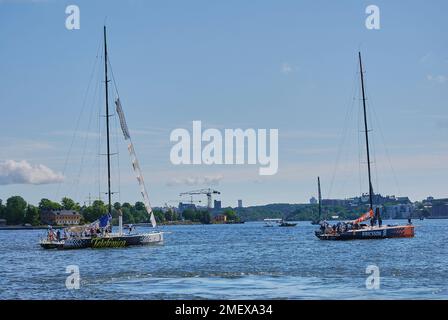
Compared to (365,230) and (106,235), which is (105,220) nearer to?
(106,235)

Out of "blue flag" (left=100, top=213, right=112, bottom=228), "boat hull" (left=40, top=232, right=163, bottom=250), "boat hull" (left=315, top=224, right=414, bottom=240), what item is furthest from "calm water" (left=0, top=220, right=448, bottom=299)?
"boat hull" (left=315, top=224, right=414, bottom=240)

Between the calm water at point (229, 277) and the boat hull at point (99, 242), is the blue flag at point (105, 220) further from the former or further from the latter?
the calm water at point (229, 277)

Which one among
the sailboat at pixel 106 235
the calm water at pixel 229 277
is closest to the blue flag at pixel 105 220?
the sailboat at pixel 106 235

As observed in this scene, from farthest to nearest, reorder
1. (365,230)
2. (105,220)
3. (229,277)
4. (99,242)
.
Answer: (365,230) → (105,220) → (99,242) → (229,277)

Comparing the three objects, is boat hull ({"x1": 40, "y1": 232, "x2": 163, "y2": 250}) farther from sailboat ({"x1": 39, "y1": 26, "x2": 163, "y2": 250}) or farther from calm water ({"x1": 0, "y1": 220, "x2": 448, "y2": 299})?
calm water ({"x1": 0, "y1": 220, "x2": 448, "y2": 299})

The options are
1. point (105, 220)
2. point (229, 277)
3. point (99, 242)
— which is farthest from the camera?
point (105, 220)

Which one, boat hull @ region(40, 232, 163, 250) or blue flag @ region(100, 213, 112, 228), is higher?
blue flag @ region(100, 213, 112, 228)

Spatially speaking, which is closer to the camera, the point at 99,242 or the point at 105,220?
the point at 99,242

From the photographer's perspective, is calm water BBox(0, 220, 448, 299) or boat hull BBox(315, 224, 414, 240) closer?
calm water BBox(0, 220, 448, 299)

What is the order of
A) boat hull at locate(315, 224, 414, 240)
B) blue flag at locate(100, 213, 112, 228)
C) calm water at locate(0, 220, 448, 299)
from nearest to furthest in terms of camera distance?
calm water at locate(0, 220, 448, 299), blue flag at locate(100, 213, 112, 228), boat hull at locate(315, 224, 414, 240)

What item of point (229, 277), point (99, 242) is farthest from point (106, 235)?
point (229, 277)

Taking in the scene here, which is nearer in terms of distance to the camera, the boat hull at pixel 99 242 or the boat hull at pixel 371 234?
the boat hull at pixel 99 242

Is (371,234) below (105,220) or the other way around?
below
